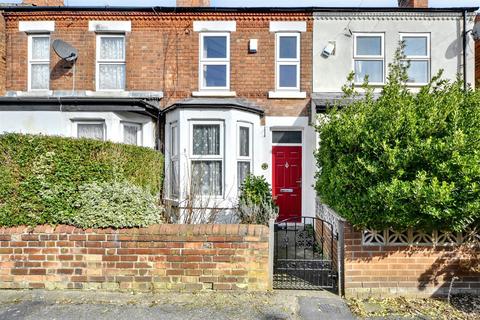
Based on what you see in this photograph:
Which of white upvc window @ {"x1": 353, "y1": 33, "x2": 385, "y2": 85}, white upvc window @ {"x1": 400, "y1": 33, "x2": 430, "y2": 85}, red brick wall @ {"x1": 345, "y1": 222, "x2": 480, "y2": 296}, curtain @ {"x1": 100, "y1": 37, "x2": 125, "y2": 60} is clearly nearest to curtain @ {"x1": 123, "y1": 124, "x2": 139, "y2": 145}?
curtain @ {"x1": 100, "y1": 37, "x2": 125, "y2": 60}

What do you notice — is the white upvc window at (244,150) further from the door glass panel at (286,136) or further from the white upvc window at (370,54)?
the white upvc window at (370,54)

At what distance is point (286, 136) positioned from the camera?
8.57 meters

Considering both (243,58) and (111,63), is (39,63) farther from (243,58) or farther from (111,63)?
(243,58)

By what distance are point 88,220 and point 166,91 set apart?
548 centimetres

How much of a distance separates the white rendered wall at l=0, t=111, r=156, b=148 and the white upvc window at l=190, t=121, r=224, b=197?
1.98 m

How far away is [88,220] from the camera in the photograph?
12.9ft

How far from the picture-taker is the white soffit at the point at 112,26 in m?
8.70

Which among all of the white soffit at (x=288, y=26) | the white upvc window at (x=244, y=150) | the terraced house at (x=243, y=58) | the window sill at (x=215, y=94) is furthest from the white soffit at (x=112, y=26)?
the white upvc window at (x=244, y=150)

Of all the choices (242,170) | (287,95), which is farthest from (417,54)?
(242,170)

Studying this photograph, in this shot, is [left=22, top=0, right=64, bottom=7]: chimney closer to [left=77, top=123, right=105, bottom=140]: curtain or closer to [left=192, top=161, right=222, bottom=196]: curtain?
[left=77, top=123, right=105, bottom=140]: curtain

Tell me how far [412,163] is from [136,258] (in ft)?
12.1

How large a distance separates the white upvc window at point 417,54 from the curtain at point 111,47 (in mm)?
8242

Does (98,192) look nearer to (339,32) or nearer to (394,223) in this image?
(394,223)

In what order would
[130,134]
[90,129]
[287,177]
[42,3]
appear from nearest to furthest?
[90,129], [130,134], [287,177], [42,3]
